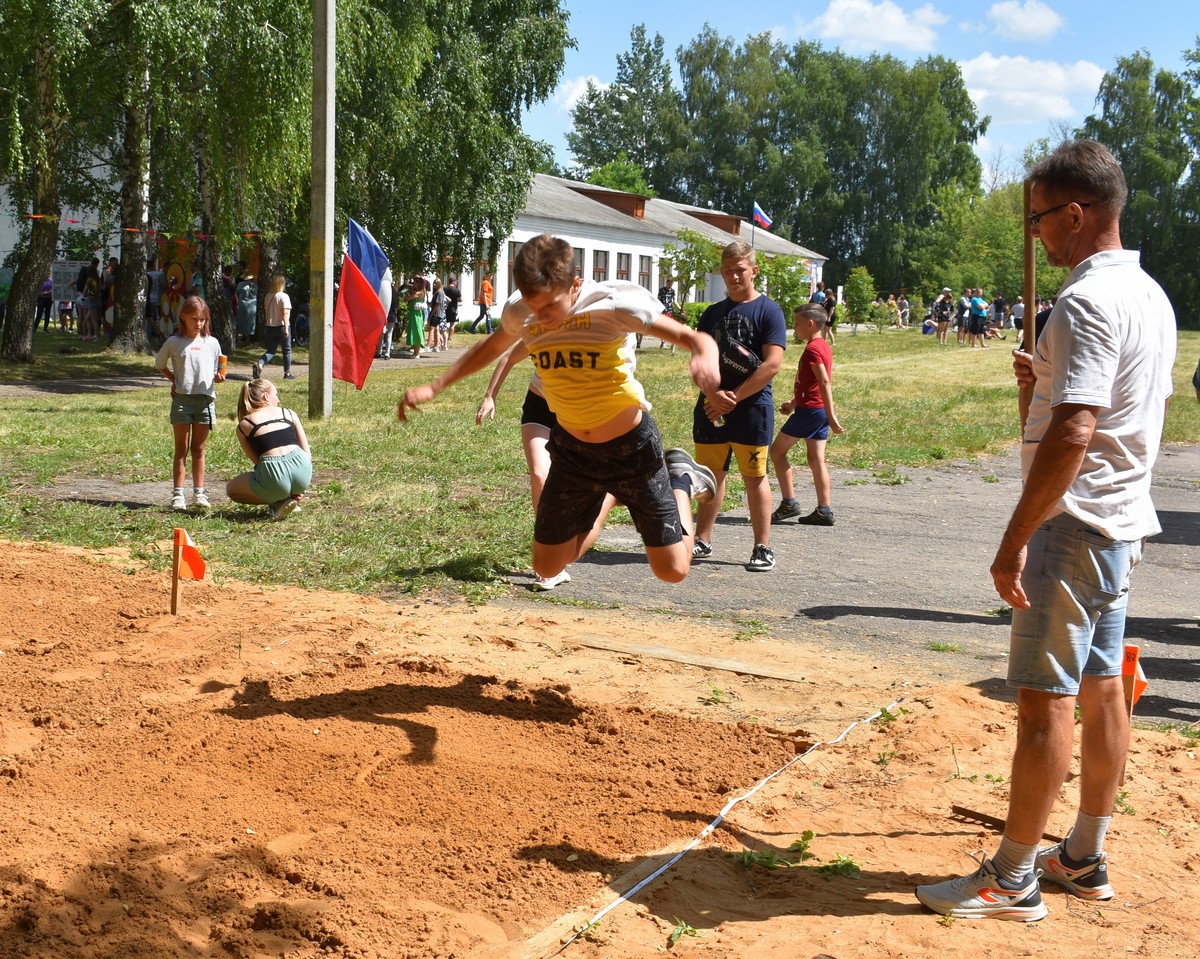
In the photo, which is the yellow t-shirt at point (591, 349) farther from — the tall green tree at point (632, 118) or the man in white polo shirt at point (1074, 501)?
the tall green tree at point (632, 118)

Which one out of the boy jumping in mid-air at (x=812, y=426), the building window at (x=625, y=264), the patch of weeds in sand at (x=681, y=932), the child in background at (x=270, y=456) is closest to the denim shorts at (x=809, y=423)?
the boy jumping in mid-air at (x=812, y=426)

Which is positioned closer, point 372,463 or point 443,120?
point 372,463

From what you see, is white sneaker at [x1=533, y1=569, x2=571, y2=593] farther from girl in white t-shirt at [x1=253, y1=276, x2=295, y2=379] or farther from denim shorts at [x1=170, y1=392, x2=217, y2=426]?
girl in white t-shirt at [x1=253, y1=276, x2=295, y2=379]

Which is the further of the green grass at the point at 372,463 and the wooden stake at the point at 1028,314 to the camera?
the green grass at the point at 372,463

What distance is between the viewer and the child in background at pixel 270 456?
943 centimetres

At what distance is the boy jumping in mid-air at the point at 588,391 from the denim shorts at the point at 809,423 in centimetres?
448

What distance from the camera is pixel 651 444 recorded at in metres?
5.53

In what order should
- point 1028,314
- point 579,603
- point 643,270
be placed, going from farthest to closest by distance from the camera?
point 643,270 → point 579,603 → point 1028,314

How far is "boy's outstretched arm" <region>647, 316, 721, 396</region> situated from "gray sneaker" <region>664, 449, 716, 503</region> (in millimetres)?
1390

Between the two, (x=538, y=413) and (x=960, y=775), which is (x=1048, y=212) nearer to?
(x=960, y=775)

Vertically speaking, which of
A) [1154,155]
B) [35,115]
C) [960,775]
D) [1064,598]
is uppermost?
[1154,155]

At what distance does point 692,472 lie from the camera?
6.63 m

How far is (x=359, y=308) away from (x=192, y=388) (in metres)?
6.78

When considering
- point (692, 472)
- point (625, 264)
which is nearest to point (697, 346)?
point (692, 472)
